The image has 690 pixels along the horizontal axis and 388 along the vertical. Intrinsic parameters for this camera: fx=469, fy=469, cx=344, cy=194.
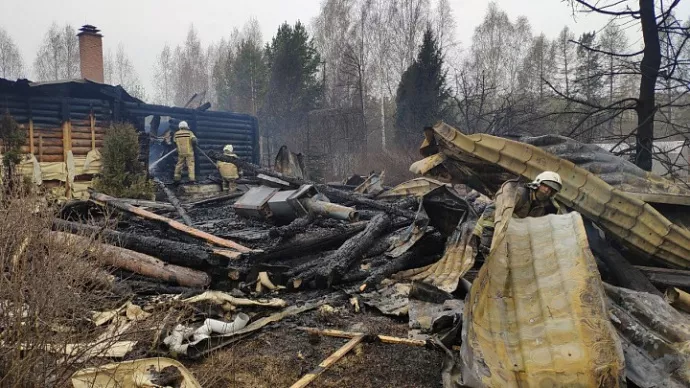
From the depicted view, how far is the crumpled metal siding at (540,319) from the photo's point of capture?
2.54 metres

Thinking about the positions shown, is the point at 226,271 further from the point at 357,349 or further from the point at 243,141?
the point at 243,141

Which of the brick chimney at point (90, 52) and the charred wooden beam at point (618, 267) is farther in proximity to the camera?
the brick chimney at point (90, 52)

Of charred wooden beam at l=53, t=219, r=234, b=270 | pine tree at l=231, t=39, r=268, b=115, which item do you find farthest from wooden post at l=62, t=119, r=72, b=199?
pine tree at l=231, t=39, r=268, b=115

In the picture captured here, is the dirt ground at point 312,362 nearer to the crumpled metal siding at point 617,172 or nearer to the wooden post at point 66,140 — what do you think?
the crumpled metal siding at point 617,172

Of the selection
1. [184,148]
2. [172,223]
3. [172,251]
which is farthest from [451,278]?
[184,148]

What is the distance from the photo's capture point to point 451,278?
5758 mm

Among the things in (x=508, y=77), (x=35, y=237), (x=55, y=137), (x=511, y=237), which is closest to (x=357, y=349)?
(x=511, y=237)

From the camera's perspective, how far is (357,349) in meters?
4.32

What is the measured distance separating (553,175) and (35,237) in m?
4.94

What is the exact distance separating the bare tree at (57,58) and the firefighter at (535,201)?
46.9m

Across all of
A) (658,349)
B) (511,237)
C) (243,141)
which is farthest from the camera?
(243,141)

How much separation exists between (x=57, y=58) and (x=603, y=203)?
50.1 metres

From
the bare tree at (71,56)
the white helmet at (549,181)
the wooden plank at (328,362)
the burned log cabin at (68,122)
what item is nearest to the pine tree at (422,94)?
the burned log cabin at (68,122)

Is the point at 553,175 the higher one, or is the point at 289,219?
the point at 553,175
